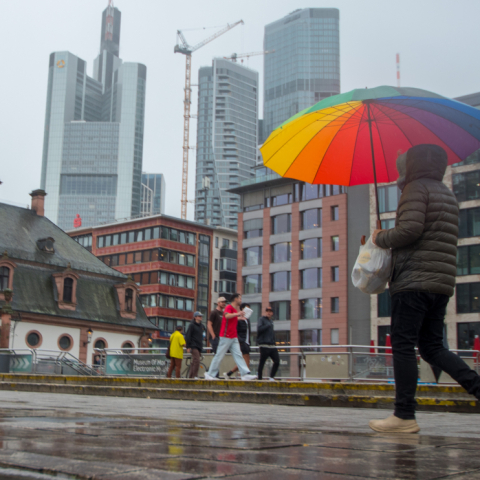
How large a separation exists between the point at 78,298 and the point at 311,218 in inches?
1034

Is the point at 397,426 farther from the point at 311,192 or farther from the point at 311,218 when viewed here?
the point at 311,192

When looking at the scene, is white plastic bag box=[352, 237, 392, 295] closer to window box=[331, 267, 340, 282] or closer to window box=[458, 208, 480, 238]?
window box=[458, 208, 480, 238]

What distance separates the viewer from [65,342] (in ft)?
156

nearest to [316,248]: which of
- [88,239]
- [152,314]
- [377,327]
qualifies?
[377,327]

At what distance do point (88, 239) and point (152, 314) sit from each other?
17.1m

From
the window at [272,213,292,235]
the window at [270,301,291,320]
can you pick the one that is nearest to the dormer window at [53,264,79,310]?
the window at [270,301,291,320]

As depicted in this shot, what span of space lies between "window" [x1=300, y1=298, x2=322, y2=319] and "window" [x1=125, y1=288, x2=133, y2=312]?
Answer: 63.2ft

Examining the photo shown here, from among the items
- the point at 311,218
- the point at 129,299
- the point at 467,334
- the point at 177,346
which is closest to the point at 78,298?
the point at 129,299

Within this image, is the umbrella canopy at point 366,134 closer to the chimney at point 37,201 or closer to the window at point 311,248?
the chimney at point 37,201

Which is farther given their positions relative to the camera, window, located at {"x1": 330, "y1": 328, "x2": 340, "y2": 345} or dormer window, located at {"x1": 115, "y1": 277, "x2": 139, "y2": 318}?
window, located at {"x1": 330, "y1": 328, "x2": 340, "y2": 345}

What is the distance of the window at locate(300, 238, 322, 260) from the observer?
215 ft

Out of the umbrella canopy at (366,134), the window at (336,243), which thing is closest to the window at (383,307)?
the window at (336,243)

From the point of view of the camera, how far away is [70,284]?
49062mm

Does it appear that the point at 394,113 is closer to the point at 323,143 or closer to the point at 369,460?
the point at 323,143
